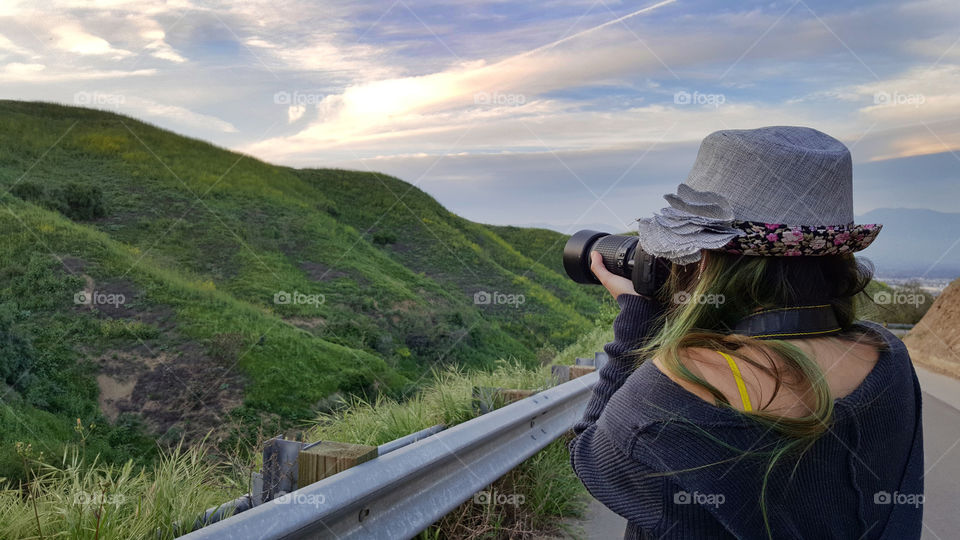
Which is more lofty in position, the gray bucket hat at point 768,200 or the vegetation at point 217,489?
the gray bucket hat at point 768,200

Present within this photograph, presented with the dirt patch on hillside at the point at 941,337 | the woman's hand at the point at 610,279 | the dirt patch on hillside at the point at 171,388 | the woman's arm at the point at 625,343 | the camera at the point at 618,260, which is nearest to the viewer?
the woman's arm at the point at 625,343

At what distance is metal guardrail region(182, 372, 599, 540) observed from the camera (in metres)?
2.18

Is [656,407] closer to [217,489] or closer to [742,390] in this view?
[742,390]

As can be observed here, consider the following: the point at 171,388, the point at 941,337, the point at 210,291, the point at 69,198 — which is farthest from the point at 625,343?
the point at 69,198

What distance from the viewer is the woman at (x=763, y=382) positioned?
1563 millimetres

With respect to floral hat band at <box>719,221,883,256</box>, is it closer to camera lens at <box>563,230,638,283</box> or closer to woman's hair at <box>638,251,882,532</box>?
woman's hair at <box>638,251,882,532</box>

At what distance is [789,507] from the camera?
1638mm

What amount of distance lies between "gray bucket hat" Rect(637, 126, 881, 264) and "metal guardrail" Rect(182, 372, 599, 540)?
138cm

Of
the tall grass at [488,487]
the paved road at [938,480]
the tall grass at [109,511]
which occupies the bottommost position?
the paved road at [938,480]

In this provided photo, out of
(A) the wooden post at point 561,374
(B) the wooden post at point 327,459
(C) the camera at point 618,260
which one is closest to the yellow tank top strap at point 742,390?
(C) the camera at point 618,260

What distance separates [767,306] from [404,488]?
1725 millimetres

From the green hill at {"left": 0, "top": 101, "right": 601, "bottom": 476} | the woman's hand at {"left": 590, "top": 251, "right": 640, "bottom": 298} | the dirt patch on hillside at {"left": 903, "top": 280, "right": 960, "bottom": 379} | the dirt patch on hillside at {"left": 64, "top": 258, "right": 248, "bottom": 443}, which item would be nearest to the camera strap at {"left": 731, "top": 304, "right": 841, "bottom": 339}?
the woman's hand at {"left": 590, "top": 251, "right": 640, "bottom": 298}

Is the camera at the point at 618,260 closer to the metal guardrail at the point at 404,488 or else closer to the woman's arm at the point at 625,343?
the woman's arm at the point at 625,343

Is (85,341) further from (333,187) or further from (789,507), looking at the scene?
(333,187)
